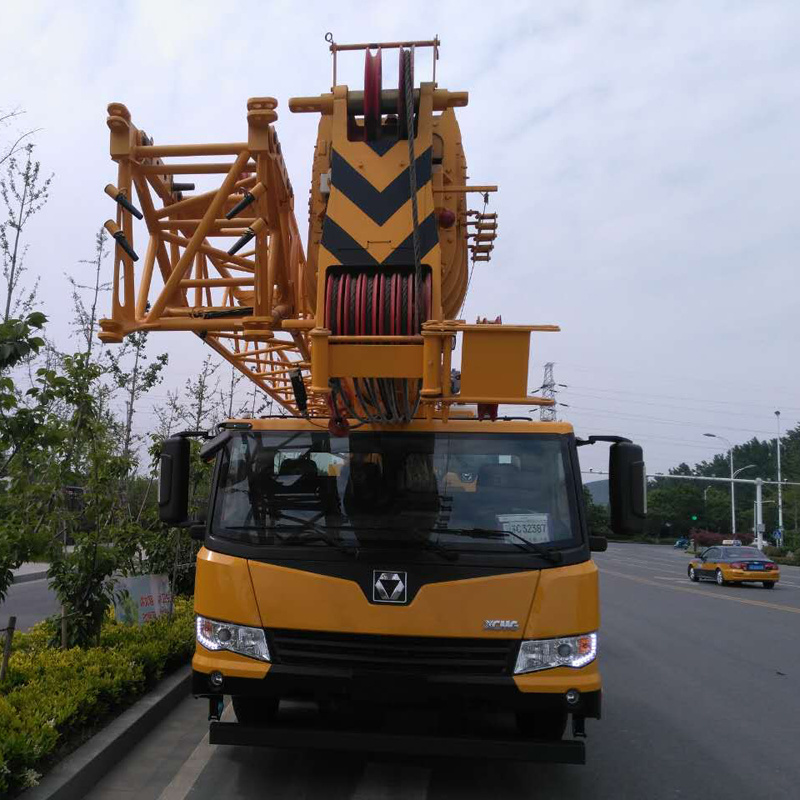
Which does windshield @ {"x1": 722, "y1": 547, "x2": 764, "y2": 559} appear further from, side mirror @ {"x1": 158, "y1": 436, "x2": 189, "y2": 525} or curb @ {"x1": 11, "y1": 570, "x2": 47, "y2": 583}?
side mirror @ {"x1": 158, "y1": 436, "x2": 189, "y2": 525}

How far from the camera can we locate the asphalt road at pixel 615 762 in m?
4.68

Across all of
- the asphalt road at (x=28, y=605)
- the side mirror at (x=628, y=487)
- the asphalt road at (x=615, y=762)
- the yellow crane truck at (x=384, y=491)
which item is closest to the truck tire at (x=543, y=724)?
the yellow crane truck at (x=384, y=491)

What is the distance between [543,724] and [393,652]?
0.99m

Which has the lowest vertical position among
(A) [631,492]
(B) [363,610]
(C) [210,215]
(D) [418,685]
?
(D) [418,685]

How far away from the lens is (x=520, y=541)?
4.45 meters

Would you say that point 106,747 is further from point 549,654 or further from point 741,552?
point 741,552

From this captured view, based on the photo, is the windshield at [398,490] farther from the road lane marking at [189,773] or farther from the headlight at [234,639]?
the road lane marking at [189,773]

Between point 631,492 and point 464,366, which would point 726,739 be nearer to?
point 631,492

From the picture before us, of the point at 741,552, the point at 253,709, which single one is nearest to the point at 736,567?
the point at 741,552

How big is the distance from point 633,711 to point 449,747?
11.3 feet

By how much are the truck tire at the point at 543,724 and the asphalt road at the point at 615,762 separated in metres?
0.41

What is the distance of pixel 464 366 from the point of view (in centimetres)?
408

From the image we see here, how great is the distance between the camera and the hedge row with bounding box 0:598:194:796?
4055 millimetres

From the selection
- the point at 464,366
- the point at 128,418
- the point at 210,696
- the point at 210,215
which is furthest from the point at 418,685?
the point at 128,418
